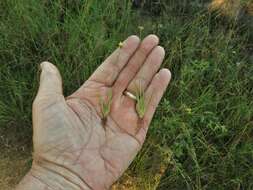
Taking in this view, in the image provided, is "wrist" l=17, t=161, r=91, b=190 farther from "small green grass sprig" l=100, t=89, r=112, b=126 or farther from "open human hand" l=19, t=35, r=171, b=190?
"small green grass sprig" l=100, t=89, r=112, b=126

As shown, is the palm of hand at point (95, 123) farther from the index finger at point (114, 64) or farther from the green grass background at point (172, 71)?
the green grass background at point (172, 71)

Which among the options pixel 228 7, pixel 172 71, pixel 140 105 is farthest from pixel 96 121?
pixel 228 7

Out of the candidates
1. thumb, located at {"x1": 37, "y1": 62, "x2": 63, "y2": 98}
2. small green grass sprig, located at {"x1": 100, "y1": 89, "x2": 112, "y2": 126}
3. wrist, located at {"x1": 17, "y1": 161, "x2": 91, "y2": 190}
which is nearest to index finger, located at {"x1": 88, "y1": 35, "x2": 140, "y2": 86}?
small green grass sprig, located at {"x1": 100, "y1": 89, "x2": 112, "y2": 126}

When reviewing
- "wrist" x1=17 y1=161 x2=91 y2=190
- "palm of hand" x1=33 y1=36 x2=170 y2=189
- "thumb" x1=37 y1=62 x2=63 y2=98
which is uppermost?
"thumb" x1=37 y1=62 x2=63 y2=98

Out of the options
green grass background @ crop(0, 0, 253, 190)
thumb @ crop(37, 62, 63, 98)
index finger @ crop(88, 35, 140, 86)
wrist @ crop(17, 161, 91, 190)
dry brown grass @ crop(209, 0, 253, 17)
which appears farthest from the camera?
dry brown grass @ crop(209, 0, 253, 17)

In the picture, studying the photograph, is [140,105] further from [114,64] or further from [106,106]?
[114,64]

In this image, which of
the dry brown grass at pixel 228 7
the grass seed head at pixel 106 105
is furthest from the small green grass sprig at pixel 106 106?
the dry brown grass at pixel 228 7
